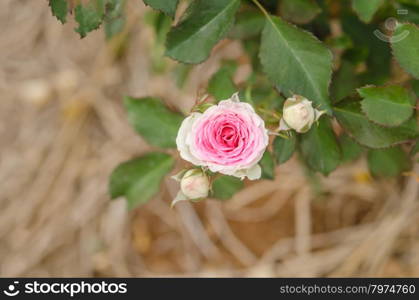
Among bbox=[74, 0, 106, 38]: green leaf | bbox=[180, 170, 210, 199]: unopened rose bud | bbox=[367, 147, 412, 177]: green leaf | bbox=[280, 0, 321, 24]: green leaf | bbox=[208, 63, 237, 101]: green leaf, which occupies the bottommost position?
bbox=[180, 170, 210, 199]: unopened rose bud

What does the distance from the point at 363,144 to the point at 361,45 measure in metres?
0.43

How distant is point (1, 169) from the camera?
182cm

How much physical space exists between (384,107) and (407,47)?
0.26 ft

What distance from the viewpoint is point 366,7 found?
857 mm

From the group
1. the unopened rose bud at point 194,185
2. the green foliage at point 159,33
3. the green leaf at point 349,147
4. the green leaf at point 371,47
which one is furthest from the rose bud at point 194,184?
the green leaf at point 371,47

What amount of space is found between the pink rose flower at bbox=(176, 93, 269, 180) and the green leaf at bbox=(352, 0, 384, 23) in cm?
24

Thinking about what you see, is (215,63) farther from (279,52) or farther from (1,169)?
(279,52)

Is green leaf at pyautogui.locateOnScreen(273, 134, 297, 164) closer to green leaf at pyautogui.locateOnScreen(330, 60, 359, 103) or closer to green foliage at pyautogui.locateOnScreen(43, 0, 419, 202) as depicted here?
green foliage at pyautogui.locateOnScreen(43, 0, 419, 202)

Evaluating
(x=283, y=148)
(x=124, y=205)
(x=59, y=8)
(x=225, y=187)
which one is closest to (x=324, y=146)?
(x=283, y=148)

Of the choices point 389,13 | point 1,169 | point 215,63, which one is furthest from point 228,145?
point 1,169

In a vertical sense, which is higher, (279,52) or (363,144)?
(279,52)

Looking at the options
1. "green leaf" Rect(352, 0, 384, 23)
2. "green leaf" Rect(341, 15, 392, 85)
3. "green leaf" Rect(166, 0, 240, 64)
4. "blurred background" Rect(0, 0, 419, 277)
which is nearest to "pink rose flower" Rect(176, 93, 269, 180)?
"green leaf" Rect(166, 0, 240, 64)

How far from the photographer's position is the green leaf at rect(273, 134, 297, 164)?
0.86m

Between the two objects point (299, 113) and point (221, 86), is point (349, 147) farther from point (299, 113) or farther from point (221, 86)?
point (299, 113)
